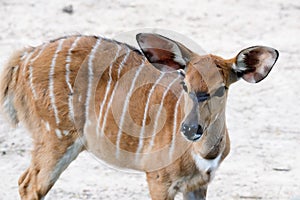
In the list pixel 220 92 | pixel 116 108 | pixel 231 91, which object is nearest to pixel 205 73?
pixel 220 92

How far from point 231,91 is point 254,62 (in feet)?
8.25

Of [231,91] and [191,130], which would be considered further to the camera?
[231,91]

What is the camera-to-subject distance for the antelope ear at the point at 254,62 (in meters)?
4.13

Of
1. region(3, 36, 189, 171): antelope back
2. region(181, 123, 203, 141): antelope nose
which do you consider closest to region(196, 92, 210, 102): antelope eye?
region(181, 123, 203, 141): antelope nose

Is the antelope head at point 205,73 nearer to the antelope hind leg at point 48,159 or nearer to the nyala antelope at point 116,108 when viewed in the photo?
the nyala antelope at point 116,108

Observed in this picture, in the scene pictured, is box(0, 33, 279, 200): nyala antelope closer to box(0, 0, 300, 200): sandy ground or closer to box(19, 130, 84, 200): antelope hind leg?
box(19, 130, 84, 200): antelope hind leg

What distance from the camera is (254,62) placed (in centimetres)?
417

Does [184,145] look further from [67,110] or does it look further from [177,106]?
[67,110]

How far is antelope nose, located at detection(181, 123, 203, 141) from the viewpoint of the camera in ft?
13.0

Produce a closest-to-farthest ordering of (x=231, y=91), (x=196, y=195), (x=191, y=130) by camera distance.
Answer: (x=191, y=130) < (x=196, y=195) < (x=231, y=91)

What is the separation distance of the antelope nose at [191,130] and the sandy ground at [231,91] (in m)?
1.38

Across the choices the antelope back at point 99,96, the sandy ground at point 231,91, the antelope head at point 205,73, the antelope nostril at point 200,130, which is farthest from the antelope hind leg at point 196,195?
the antelope nostril at point 200,130

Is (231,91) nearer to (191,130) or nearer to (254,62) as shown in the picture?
(254,62)

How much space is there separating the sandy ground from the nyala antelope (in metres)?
0.69
